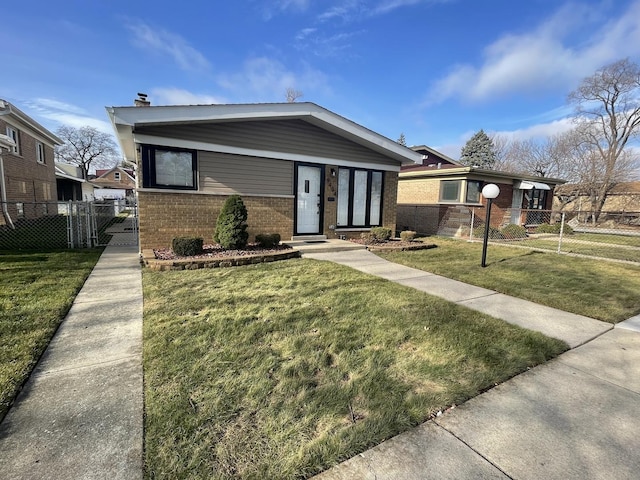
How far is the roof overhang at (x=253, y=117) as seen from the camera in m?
6.25

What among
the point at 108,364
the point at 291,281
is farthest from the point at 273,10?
the point at 108,364

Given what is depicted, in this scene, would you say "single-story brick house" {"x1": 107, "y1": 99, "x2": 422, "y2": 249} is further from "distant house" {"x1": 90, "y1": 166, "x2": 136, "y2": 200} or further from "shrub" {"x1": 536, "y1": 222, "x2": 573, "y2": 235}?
"distant house" {"x1": 90, "y1": 166, "x2": 136, "y2": 200}

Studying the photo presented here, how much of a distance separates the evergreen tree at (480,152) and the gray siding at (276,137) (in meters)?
32.2

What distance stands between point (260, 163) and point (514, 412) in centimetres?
756

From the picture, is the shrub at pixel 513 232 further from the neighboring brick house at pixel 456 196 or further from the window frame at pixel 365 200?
the window frame at pixel 365 200

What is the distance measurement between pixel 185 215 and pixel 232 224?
1.45 meters

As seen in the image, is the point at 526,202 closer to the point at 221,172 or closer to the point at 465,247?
the point at 465,247

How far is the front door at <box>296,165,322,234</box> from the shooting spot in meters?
9.06

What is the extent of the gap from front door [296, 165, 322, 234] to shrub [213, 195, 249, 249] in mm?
2468

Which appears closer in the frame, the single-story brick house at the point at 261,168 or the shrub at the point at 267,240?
the single-story brick house at the point at 261,168

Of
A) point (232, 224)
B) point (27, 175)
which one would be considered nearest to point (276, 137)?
point (232, 224)

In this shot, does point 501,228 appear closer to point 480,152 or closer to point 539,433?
point 539,433

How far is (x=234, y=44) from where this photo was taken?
447 inches

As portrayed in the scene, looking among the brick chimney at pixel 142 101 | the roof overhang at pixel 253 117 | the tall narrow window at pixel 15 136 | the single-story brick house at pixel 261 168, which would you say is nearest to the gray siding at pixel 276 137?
the single-story brick house at pixel 261 168
